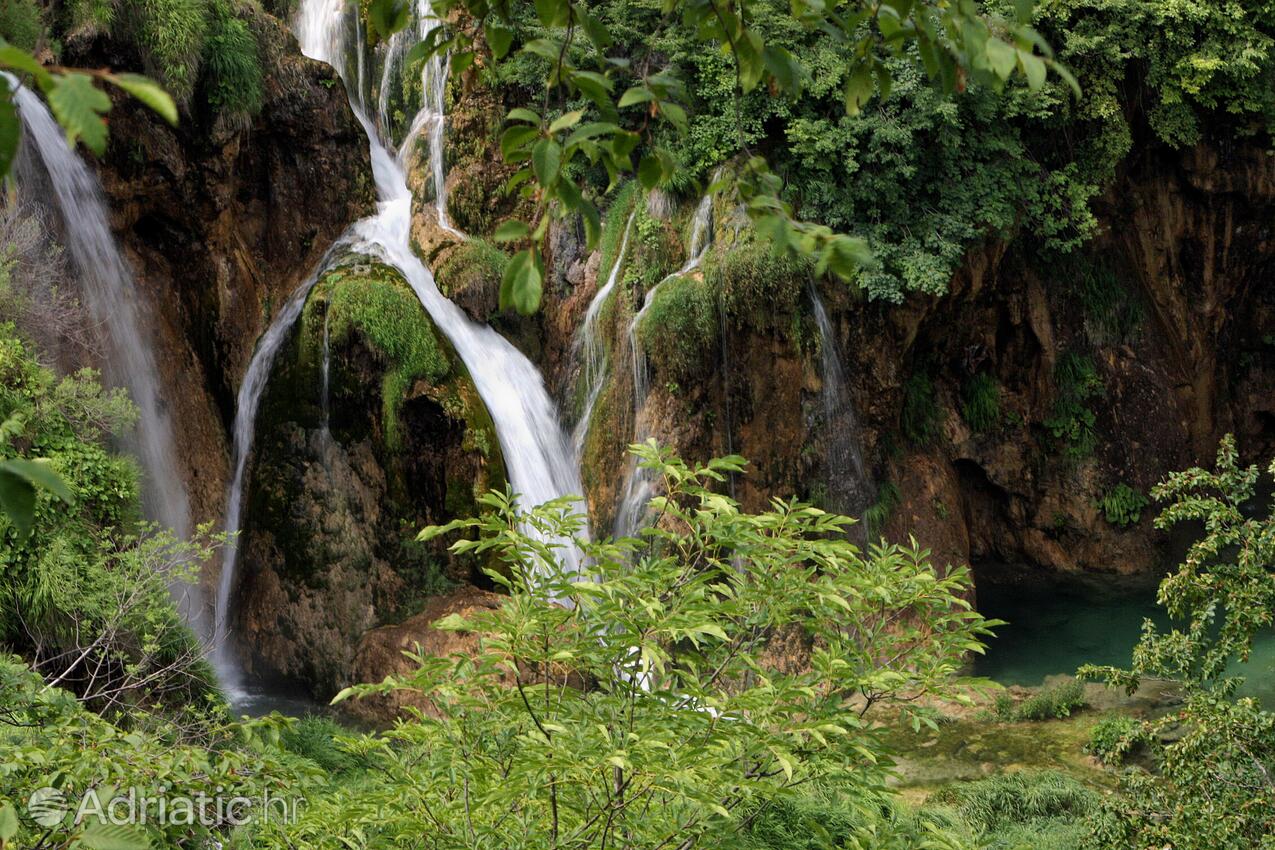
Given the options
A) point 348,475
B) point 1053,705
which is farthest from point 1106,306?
point 348,475

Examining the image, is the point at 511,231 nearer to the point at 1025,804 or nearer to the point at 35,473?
the point at 35,473

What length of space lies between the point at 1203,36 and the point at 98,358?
13.9 meters

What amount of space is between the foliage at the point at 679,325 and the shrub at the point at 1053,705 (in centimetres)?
524

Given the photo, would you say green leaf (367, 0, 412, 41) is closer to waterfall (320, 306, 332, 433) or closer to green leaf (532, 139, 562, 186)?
green leaf (532, 139, 562, 186)

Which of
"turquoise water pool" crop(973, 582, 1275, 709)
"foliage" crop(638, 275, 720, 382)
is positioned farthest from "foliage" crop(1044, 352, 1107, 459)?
"foliage" crop(638, 275, 720, 382)

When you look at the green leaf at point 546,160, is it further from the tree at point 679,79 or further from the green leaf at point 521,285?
the green leaf at point 521,285

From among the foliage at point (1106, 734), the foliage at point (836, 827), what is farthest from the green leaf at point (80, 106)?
the foliage at point (1106, 734)

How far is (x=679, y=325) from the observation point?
12.0m

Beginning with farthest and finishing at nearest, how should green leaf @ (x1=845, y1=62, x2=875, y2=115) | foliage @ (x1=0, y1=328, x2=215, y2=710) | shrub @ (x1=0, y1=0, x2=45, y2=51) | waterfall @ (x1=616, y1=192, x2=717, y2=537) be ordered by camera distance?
waterfall @ (x1=616, y1=192, x2=717, y2=537)
shrub @ (x1=0, y1=0, x2=45, y2=51)
foliage @ (x1=0, y1=328, x2=215, y2=710)
green leaf @ (x1=845, y1=62, x2=875, y2=115)

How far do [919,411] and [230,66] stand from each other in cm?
975

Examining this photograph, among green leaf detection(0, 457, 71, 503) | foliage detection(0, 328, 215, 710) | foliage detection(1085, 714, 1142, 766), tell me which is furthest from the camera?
foliage detection(1085, 714, 1142, 766)

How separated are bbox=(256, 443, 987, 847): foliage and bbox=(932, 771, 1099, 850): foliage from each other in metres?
5.70

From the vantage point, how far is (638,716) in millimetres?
3270

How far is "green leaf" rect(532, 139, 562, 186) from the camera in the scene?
1.82 m
